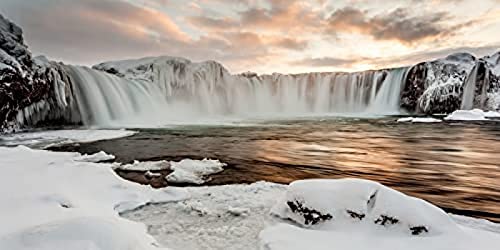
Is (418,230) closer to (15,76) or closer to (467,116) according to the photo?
(15,76)

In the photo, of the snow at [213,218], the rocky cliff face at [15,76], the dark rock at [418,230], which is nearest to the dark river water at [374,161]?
the snow at [213,218]

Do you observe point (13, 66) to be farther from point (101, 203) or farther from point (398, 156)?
point (398, 156)

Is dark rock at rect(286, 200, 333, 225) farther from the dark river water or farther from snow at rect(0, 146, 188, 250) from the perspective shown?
the dark river water

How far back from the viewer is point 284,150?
25.9 feet

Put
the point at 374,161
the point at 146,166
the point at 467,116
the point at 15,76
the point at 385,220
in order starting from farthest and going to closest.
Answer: the point at 467,116 → the point at 15,76 → the point at 374,161 → the point at 146,166 → the point at 385,220

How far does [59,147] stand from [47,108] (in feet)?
21.0

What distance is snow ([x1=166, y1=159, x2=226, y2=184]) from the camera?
4.67m

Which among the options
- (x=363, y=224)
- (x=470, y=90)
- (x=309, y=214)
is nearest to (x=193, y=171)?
(x=309, y=214)

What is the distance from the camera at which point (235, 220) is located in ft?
10.1

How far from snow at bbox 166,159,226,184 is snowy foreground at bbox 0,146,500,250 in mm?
715

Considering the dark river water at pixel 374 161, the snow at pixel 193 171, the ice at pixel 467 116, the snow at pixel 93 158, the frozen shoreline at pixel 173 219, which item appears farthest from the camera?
the ice at pixel 467 116

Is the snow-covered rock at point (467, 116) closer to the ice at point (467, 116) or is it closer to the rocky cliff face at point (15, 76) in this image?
the ice at point (467, 116)

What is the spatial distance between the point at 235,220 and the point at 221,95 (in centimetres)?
2460

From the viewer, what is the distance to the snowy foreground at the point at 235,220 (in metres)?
2.22
